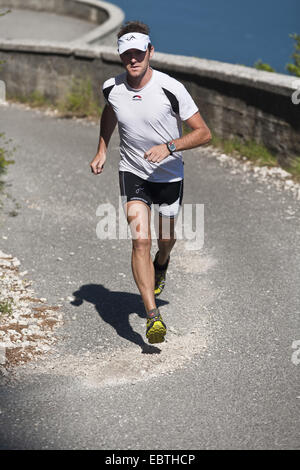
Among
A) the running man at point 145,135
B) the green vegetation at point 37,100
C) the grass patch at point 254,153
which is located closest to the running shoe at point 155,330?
the running man at point 145,135

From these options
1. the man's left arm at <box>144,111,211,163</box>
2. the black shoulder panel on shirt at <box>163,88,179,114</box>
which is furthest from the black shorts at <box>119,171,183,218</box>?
the black shoulder panel on shirt at <box>163,88,179,114</box>

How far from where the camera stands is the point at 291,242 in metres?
8.60

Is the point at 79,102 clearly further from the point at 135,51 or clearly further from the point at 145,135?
the point at 135,51

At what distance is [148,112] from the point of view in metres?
5.96

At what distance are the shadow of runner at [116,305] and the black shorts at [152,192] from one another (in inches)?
41.4

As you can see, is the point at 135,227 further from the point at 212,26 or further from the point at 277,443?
the point at 212,26

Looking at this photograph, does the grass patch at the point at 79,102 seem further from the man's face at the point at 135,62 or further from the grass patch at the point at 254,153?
the man's face at the point at 135,62

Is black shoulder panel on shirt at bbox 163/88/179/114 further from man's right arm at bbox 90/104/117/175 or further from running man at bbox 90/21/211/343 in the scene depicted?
man's right arm at bbox 90/104/117/175

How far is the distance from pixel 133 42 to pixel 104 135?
94 cm

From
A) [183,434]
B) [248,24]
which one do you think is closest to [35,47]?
[183,434]

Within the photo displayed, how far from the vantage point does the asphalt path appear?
518 centimetres

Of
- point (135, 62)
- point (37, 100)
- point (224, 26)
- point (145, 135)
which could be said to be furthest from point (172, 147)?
point (224, 26)

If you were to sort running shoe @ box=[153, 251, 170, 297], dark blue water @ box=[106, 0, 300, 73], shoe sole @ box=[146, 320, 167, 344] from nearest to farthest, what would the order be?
shoe sole @ box=[146, 320, 167, 344]
running shoe @ box=[153, 251, 170, 297]
dark blue water @ box=[106, 0, 300, 73]
